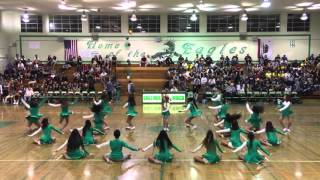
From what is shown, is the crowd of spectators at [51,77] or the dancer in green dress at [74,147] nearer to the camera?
the dancer in green dress at [74,147]

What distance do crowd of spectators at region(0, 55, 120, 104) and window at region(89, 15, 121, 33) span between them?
9.46 feet

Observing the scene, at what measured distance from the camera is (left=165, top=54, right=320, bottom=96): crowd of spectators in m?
29.2

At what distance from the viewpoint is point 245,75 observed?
3234 cm

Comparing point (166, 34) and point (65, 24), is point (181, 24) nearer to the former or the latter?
point (166, 34)

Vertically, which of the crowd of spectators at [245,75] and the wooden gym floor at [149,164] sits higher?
the crowd of spectators at [245,75]

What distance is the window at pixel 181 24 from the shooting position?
122 ft

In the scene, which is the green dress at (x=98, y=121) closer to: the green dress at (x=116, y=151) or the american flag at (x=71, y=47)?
the green dress at (x=116, y=151)

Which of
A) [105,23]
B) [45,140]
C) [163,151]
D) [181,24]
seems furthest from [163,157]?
[105,23]

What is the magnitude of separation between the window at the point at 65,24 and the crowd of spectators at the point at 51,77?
2.72 metres

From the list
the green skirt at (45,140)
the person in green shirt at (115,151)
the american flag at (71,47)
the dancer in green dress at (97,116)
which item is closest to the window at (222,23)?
the american flag at (71,47)

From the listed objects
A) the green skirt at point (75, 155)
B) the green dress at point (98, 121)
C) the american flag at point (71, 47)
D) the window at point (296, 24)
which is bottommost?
the green skirt at point (75, 155)

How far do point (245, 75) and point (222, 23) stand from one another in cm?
705

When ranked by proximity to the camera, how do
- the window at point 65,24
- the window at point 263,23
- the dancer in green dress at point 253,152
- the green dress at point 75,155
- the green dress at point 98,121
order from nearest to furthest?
the dancer in green dress at point 253,152 → the green dress at point 75,155 → the green dress at point 98,121 → the window at point 263,23 → the window at point 65,24

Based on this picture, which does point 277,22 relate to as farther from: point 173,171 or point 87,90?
point 173,171
